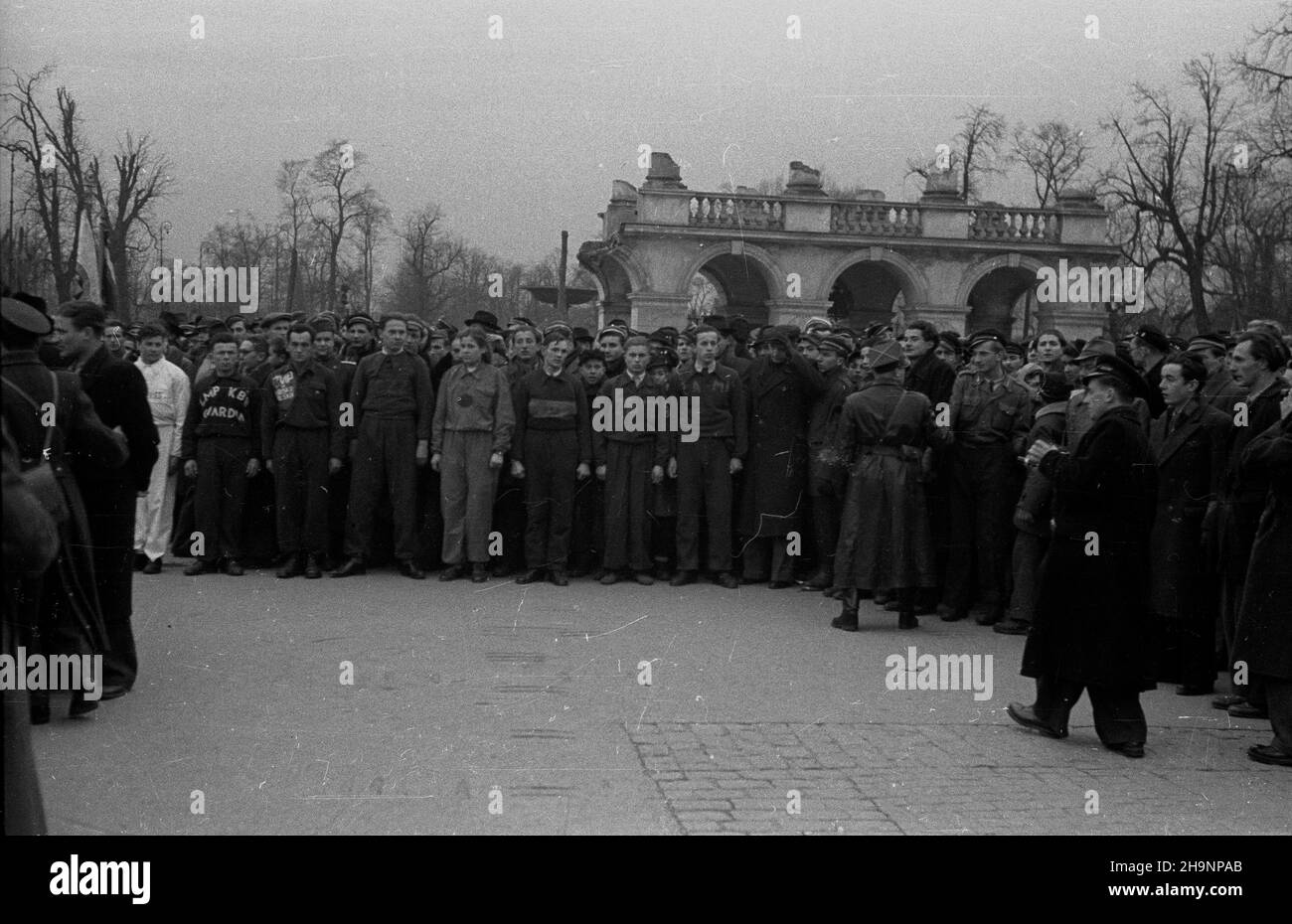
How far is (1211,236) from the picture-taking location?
16.7m

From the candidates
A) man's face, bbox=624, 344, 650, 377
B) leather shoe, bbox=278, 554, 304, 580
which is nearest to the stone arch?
man's face, bbox=624, 344, 650, 377

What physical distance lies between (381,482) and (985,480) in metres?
5.48

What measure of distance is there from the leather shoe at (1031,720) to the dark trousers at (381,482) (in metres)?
6.39

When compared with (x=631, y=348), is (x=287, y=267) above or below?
above

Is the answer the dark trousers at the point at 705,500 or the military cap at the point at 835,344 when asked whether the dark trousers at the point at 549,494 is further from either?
the military cap at the point at 835,344

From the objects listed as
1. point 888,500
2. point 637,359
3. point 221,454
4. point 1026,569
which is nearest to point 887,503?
point 888,500

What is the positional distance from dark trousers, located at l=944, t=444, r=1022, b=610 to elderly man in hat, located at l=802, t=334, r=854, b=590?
1050 mm

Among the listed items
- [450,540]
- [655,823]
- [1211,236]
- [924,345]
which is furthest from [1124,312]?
[655,823]

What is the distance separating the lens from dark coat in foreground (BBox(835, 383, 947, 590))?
1036 centimetres

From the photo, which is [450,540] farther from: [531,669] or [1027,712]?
[1027,712]

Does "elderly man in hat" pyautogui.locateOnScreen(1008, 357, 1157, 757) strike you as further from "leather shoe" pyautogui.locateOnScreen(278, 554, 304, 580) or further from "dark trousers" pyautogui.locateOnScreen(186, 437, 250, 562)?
"dark trousers" pyautogui.locateOnScreen(186, 437, 250, 562)

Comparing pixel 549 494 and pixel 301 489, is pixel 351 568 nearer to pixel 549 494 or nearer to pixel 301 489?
pixel 301 489

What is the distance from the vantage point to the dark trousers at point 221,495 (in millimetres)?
12133

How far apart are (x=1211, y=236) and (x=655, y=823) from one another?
46.0 feet
